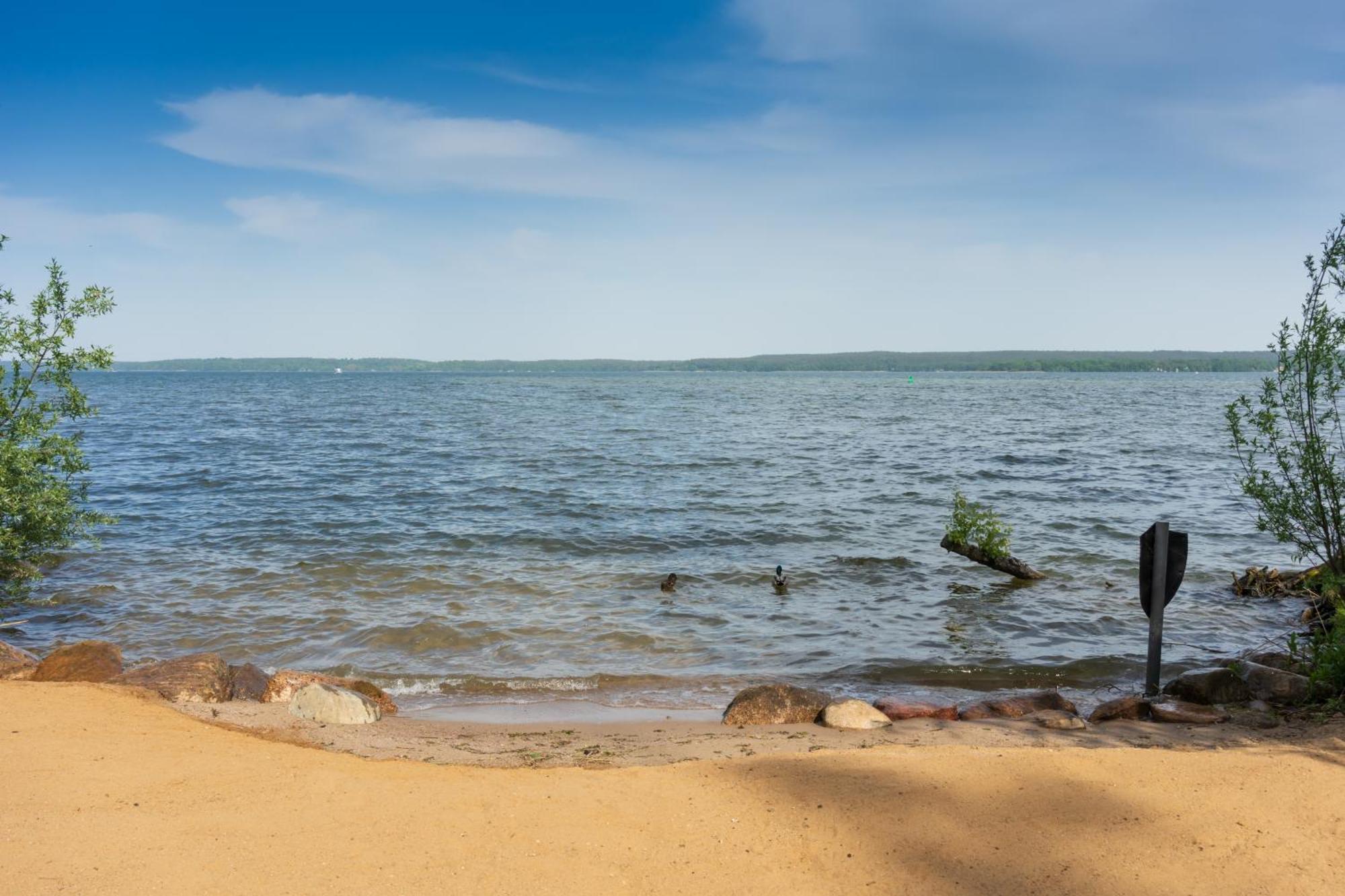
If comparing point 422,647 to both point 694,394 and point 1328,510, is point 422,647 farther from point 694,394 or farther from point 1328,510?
point 694,394

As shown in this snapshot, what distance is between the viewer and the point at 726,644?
481 inches

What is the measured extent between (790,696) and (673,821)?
372 cm

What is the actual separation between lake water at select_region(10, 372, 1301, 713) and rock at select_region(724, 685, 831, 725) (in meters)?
0.79

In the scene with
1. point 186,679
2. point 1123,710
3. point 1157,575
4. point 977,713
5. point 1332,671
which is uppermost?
point 1157,575

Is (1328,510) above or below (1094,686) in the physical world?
above

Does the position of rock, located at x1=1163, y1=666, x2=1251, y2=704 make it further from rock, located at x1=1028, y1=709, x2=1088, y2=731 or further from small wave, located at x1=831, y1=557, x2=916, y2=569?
small wave, located at x1=831, y1=557, x2=916, y2=569

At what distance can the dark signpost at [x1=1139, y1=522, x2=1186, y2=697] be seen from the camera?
9.38m

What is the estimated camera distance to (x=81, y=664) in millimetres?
9297

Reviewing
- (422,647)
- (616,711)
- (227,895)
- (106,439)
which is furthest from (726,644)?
(106,439)

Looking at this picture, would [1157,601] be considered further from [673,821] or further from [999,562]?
[673,821]

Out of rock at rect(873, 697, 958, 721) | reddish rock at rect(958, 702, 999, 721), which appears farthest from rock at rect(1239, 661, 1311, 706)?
rock at rect(873, 697, 958, 721)

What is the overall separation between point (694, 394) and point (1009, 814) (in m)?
100

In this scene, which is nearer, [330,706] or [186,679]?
[330,706]

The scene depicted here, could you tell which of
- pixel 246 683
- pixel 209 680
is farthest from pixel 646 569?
pixel 209 680
